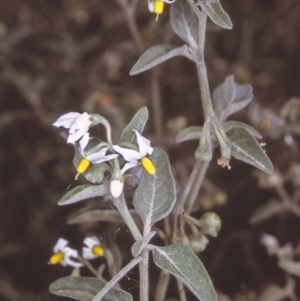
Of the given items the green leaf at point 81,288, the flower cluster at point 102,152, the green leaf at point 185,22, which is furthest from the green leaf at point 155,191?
the green leaf at point 185,22

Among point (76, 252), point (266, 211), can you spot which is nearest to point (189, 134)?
point (76, 252)

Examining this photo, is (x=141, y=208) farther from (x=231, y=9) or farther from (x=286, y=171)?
(x=231, y=9)

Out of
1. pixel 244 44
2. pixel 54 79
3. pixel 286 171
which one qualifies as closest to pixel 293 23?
pixel 244 44

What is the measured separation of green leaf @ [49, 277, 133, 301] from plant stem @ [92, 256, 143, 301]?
74 millimetres

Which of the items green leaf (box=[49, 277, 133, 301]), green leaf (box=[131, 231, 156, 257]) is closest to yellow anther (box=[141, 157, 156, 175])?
green leaf (box=[131, 231, 156, 257])

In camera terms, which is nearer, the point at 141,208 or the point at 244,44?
the point at 141,208

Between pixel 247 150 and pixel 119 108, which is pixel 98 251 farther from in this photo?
pixel 119 108

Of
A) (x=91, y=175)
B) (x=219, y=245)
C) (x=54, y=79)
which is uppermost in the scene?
(x=91, y=175)

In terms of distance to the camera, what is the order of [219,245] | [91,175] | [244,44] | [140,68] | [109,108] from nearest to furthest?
[91,175] < [140,68] < [219,245] < [109,108] < [244,44]

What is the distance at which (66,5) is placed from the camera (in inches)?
93.8

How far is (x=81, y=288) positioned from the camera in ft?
3.36

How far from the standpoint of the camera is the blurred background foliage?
1765 millimetres

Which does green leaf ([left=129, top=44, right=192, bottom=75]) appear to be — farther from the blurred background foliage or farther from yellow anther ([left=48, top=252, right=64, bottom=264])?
the blurred background foliage

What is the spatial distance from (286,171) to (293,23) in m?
0.78
